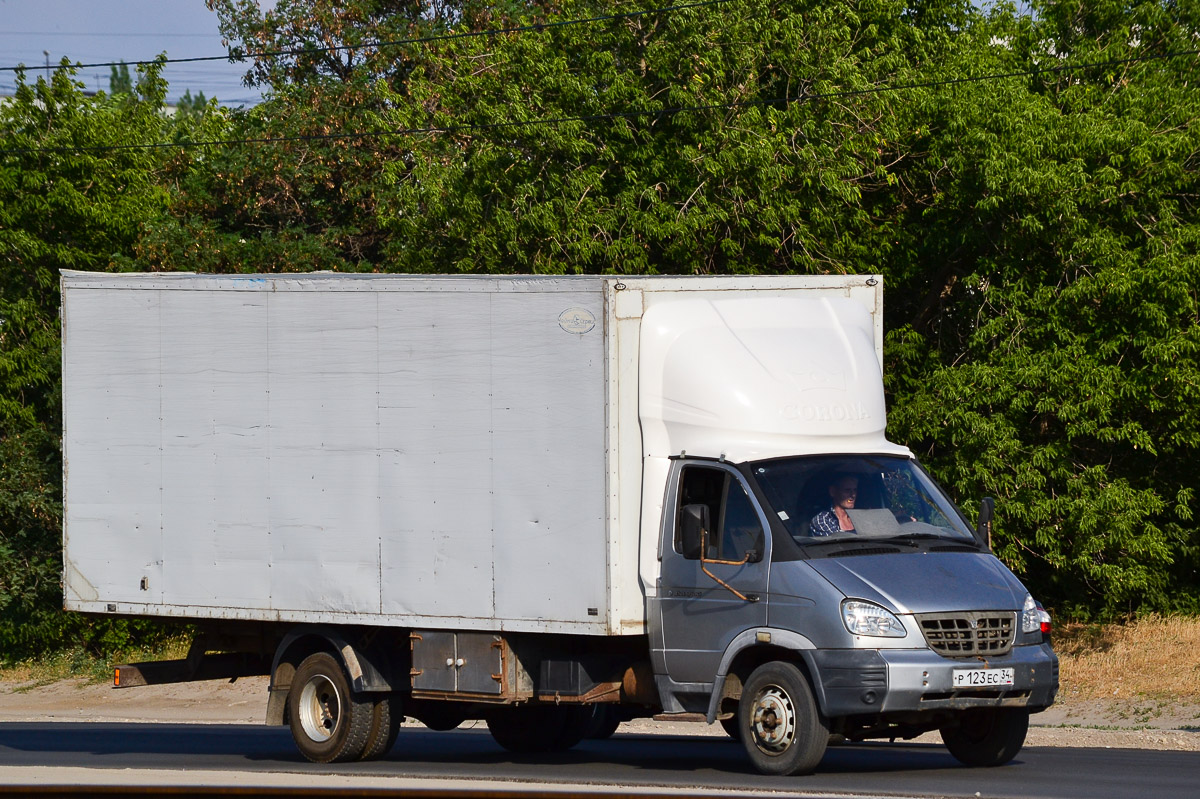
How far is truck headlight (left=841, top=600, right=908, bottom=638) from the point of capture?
1075cm

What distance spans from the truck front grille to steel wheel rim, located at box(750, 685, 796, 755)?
1.05 metres

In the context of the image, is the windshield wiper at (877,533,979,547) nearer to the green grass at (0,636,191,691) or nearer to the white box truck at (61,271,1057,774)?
the white box truck at (61,271,1057,774)

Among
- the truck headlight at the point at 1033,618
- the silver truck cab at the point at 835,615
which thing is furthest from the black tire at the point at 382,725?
the truck headlight at the point at 1033,618

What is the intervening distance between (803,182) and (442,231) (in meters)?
6.54

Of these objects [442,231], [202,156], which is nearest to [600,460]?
[442,231]

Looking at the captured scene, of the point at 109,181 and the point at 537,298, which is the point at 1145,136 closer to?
the point at 537,298

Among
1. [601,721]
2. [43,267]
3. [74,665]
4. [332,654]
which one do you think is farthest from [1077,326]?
[43,267]

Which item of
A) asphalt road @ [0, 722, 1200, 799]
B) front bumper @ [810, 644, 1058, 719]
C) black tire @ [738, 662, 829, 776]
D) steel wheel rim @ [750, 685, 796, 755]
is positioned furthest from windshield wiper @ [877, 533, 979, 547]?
asphalt road @ [0, 722, 1200, 799]

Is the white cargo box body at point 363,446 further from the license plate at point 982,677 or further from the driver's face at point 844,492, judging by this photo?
the license plate at point 982,677

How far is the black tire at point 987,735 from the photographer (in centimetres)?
1188

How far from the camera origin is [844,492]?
11758 mm

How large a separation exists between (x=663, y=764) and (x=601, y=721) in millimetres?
1947

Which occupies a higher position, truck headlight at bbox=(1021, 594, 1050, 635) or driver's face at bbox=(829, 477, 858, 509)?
driver's face at bbox=(829, 477, 858, 509)

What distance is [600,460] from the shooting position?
1173cm
